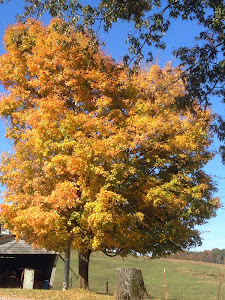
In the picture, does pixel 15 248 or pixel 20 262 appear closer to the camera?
pixel 15 248

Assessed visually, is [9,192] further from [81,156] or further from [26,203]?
[81,156]

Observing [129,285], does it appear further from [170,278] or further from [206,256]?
[206,256]

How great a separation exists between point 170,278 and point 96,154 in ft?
178

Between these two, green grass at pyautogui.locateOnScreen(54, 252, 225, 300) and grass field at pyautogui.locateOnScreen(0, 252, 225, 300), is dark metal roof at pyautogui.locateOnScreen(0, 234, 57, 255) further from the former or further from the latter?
green grass at pyautogui.locateOnScreen(54, 252, 225, 300)

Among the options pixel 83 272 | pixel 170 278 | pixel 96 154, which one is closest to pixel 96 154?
pixel 96 154

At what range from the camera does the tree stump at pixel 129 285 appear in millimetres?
10500

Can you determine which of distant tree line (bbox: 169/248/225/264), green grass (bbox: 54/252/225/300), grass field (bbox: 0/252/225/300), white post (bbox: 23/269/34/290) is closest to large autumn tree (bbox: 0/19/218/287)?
white post (bbox: 23/269/34/290)

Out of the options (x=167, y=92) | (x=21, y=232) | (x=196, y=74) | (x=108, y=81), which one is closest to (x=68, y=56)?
(x=108, y=81)

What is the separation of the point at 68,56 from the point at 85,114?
135 inches

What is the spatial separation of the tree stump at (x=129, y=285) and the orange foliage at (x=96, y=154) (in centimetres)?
524

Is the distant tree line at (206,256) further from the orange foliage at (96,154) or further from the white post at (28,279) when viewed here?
the orange foliage at (96,154)

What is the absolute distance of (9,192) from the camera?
20188 mm

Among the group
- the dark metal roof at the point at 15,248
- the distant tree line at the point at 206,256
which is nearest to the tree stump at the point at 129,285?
the dark metal roof at the point at 15,248

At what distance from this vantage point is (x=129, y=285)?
10586 millimetres
